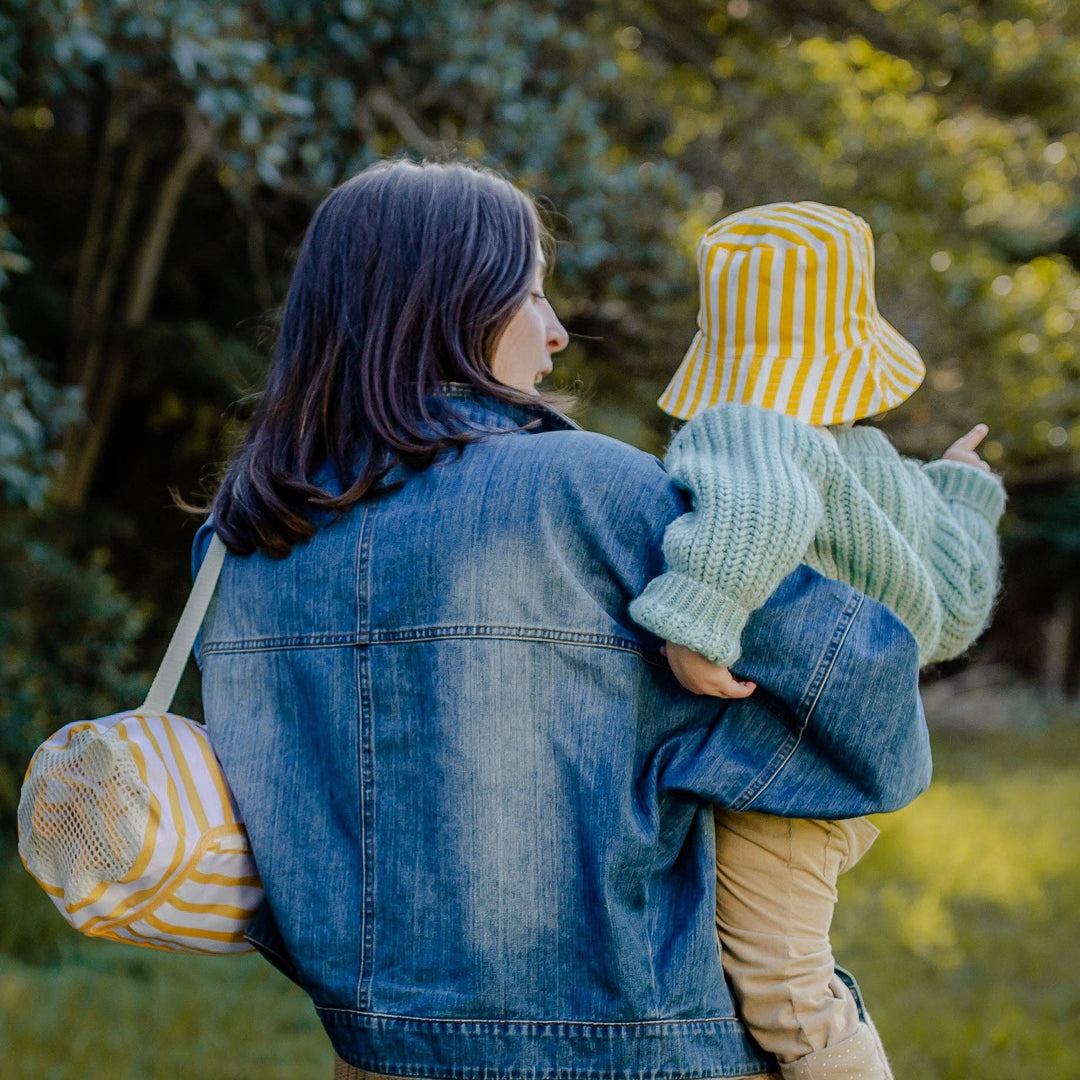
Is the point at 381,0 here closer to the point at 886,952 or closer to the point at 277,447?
the point at 277,447

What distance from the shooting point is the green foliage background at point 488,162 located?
15.0 ft

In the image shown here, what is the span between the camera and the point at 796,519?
4.48ft

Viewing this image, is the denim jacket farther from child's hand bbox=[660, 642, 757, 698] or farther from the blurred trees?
the blurred trees

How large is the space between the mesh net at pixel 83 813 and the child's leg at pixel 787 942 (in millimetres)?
650

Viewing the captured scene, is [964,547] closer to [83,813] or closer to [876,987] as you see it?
[83,813]

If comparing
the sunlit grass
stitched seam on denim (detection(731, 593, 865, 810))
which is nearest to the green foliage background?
the sunlit grass

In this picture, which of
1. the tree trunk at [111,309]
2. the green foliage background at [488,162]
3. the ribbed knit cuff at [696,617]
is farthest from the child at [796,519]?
the tree trunk at [111,309]

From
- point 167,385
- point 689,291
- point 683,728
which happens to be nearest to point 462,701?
point 683,728

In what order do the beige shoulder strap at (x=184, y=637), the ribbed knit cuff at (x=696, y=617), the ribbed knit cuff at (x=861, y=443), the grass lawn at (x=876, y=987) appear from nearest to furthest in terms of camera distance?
the ribbed knit cuff at (x=696, y=617) → the beige shoulder strap at (x=184, y=637) → the ribbed knit cuff at (x=861, y=443) → the grass lawn at (x=876, y=987)

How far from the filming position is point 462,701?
1.40 m

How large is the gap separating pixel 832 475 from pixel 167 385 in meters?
5.01

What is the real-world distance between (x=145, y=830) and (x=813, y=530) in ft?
2.53

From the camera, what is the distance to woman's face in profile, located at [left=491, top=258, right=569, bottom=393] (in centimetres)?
154

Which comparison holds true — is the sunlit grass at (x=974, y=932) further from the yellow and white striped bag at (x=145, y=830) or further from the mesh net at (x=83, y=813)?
the mesh net at (x=83, y=813)
